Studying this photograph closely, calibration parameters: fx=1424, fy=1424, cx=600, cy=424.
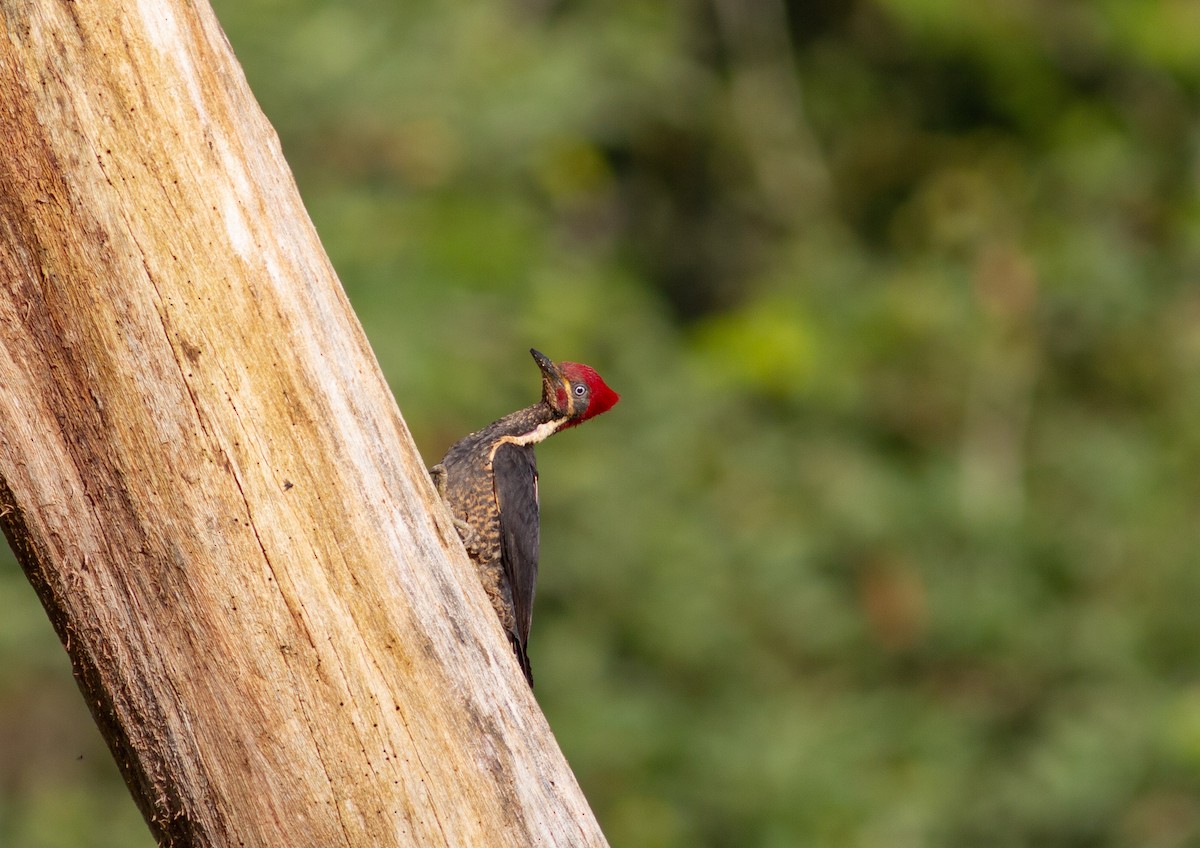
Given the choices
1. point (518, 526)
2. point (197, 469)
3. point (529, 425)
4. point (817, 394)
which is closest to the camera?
point (197, 469)

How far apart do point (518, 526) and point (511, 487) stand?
0.37 ft

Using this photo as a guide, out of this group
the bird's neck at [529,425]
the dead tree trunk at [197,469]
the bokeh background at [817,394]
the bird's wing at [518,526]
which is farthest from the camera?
the bokeh background at [817,394]

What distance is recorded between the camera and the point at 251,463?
7.50 feet

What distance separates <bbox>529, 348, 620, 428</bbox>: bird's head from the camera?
3.97 metres

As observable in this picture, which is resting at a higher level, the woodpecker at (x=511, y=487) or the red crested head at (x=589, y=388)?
the red crested head at (x=589, y=388)

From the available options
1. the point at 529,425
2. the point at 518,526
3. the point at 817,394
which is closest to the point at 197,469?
the point at 518,526

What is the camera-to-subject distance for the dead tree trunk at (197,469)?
2234 millimetres

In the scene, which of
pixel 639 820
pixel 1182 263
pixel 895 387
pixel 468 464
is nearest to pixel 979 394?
pixel 895 387

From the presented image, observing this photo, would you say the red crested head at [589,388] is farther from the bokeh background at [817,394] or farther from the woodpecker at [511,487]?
the bokeh background at [817,394]

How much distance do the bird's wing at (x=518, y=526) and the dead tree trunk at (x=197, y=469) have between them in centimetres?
113

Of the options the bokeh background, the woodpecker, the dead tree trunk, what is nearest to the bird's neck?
the woodpecker

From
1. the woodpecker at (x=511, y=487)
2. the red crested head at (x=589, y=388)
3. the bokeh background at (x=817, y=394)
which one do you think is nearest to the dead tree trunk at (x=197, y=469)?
the woodpecker at (x=511, y=487)

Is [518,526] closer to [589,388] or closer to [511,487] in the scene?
[511,487]

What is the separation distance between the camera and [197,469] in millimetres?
2250
